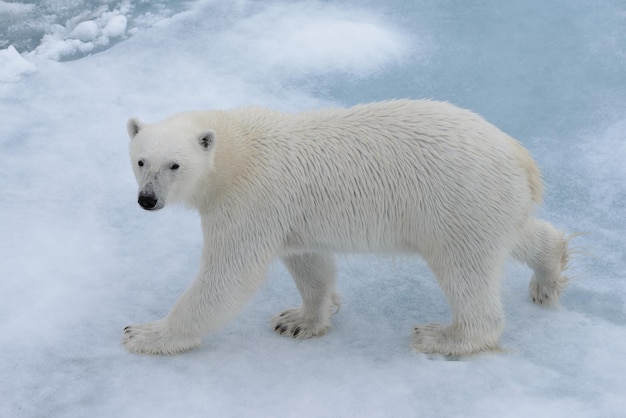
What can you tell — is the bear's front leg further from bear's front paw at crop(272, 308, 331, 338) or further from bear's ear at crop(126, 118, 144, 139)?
bear's ear at crop(126, 118, 144, 139)

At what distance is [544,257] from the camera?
4859mm

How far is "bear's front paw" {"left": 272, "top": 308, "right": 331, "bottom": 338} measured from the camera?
4.83 metres

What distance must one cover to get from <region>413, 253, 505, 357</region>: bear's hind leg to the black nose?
4.61ft

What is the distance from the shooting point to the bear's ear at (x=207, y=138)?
425 centimetres

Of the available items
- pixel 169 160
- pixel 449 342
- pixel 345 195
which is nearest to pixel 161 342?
pixel 169 160

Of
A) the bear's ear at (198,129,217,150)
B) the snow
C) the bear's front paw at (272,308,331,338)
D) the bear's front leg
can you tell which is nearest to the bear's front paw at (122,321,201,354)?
the bear's front leg

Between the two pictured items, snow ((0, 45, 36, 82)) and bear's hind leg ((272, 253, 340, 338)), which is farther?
Result: snow ((0, 45, 36, 82))

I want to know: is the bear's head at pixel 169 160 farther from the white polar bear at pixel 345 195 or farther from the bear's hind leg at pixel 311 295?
the bear's hind leg at pixel 311 295

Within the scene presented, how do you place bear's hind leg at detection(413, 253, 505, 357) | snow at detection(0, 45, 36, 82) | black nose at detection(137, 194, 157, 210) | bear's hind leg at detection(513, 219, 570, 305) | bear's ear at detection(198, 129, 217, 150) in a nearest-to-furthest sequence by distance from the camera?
1. black nose at detection(137, 194, 157, 210)
2. bear's ear at detection(198, 129, 217, 150)
3. bear's hind leg at detection(413, 253, 505, 357)
4. bear's hind leg at detection(513, 219, 570, 305)
5. snow at detection(0, 45, 36, 82)

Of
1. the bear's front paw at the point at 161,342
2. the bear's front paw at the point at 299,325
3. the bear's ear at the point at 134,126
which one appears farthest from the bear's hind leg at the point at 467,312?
the bear's ear at the point at 134,126

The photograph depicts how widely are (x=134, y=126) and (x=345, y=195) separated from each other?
1106mm

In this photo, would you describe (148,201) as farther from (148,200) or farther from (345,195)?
(345,195)

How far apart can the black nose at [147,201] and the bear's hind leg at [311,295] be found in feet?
3.18

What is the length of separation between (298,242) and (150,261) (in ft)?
4.14
